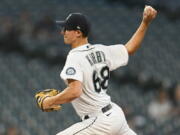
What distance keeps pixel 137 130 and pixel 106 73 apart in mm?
4670

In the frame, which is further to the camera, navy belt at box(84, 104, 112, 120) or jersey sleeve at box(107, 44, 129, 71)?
jersey sleeve at box(107, 44, 129, 71)

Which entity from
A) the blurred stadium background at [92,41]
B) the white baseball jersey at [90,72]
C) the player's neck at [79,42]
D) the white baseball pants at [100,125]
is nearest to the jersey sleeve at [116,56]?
the white baseball jersey at [90,72]

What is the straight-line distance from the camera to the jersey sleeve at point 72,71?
4.05 meters

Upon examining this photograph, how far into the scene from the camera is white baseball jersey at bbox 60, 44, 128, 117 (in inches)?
164

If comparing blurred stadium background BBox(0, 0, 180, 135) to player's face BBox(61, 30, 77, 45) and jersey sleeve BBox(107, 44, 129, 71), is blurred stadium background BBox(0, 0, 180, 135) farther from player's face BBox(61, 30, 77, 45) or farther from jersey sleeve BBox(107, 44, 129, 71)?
player's face BBox(61, 30, 77, 45)

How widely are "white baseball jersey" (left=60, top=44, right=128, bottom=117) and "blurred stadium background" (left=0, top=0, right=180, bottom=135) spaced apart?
4.32m

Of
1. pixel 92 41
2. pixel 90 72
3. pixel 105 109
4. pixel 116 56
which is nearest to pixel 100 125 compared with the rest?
pixel 105 109

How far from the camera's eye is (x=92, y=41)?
10711 millimetres

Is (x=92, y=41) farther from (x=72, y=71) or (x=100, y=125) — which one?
(x=72, y=71)

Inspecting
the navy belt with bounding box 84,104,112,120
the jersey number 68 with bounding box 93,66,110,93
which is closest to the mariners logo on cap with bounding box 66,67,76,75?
the jersey number 68 with bounding box 93,66,110,93

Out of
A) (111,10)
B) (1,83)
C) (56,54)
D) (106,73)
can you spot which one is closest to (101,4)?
(111,10)

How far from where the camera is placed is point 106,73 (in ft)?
14.3

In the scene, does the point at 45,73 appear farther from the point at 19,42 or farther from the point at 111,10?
the point at 111,10

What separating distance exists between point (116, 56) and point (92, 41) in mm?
6177
